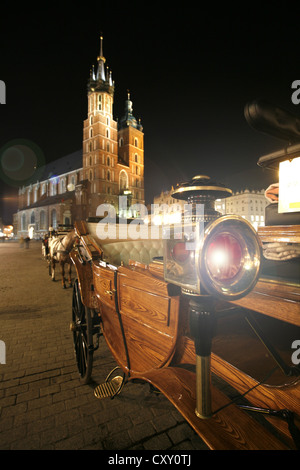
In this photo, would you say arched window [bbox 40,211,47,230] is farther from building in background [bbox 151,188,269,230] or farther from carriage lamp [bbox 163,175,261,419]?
carriage lamp [bbox 163,175,261,419]

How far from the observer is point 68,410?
2.15 m

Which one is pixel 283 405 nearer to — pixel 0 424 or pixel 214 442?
pixel 214 442

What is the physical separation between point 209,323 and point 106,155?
52561mm

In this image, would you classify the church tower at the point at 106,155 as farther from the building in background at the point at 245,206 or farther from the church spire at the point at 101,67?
the building in background at the point at 245,206

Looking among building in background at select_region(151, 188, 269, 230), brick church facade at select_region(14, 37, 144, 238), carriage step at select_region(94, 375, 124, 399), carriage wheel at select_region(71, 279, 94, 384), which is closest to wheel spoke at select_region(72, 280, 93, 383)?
carriage wheel at select_region(71, 279, 94, 384)

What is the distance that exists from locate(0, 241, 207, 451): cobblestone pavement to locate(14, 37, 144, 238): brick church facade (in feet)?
147

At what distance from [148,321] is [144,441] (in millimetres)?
1099

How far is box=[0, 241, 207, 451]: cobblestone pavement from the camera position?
1798 mm

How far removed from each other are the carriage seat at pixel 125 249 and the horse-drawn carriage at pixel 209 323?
5.59 feet

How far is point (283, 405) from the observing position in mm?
1101

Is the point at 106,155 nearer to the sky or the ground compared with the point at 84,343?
nearer to the sky

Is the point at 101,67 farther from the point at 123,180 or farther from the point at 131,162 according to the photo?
the point at 123,180

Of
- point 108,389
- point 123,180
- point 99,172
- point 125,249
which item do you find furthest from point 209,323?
point 123,180
